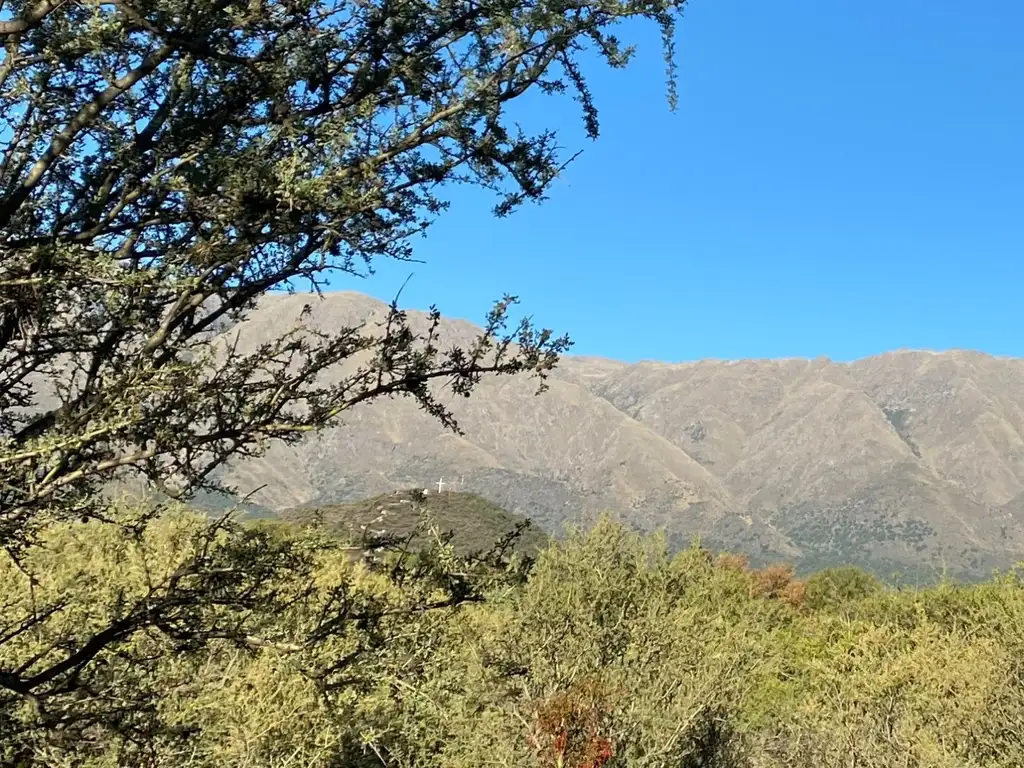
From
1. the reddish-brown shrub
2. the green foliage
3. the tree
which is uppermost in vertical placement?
the tree

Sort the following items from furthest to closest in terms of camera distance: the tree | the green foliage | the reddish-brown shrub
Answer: the green foliage → the reddish-brown shrub → the tree

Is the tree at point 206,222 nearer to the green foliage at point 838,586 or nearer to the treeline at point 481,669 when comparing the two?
the treeline at point 481,669

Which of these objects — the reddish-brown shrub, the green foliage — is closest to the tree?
the reddish-brown shrub

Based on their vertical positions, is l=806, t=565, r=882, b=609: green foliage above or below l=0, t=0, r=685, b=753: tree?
below

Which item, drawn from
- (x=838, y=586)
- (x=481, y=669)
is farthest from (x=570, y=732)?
(x=838, y=586)

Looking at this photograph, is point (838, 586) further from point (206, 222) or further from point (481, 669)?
point (206, 222)

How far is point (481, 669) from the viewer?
14.4m

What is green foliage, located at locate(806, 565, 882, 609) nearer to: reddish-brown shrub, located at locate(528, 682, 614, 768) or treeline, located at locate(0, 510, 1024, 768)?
treeline, located at locate(0, 510, 1024, 768)

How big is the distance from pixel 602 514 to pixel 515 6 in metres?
19.5

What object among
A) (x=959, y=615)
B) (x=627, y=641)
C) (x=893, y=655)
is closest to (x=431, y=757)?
(x=627, y=641)

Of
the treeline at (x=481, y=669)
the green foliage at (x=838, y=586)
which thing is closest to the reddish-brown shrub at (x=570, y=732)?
the treeline at (x=481, y=669)

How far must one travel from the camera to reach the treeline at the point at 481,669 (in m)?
5.50

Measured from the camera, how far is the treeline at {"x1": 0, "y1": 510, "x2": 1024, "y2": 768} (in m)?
5.50

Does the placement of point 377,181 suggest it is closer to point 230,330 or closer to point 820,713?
point 230,330
